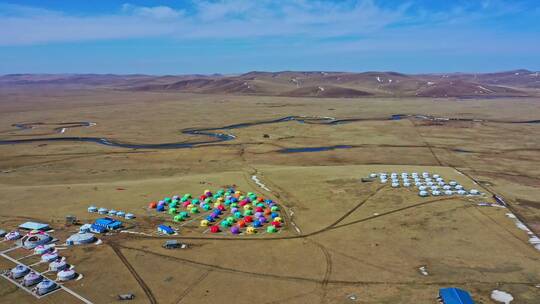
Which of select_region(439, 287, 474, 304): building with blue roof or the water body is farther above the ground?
the water body

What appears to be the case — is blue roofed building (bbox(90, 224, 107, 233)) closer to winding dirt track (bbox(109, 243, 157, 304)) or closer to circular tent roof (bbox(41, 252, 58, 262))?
winding dirt track (bbox(109, 243, 157, 304))

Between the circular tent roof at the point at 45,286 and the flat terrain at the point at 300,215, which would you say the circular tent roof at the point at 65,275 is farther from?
the circular tent roof at the point at 45,286

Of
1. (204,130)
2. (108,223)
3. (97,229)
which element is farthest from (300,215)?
(204,130)

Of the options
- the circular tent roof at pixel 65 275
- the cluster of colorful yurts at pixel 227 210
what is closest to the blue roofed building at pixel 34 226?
the circular tent roof at pixel 65 275

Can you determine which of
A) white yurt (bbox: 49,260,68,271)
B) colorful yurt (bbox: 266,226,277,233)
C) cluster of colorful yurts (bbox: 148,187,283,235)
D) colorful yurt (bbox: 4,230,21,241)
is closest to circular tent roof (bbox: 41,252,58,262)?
white yurt (bbox: 49,260,68,271)

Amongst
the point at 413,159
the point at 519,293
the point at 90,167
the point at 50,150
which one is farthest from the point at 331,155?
the point at 50,150
